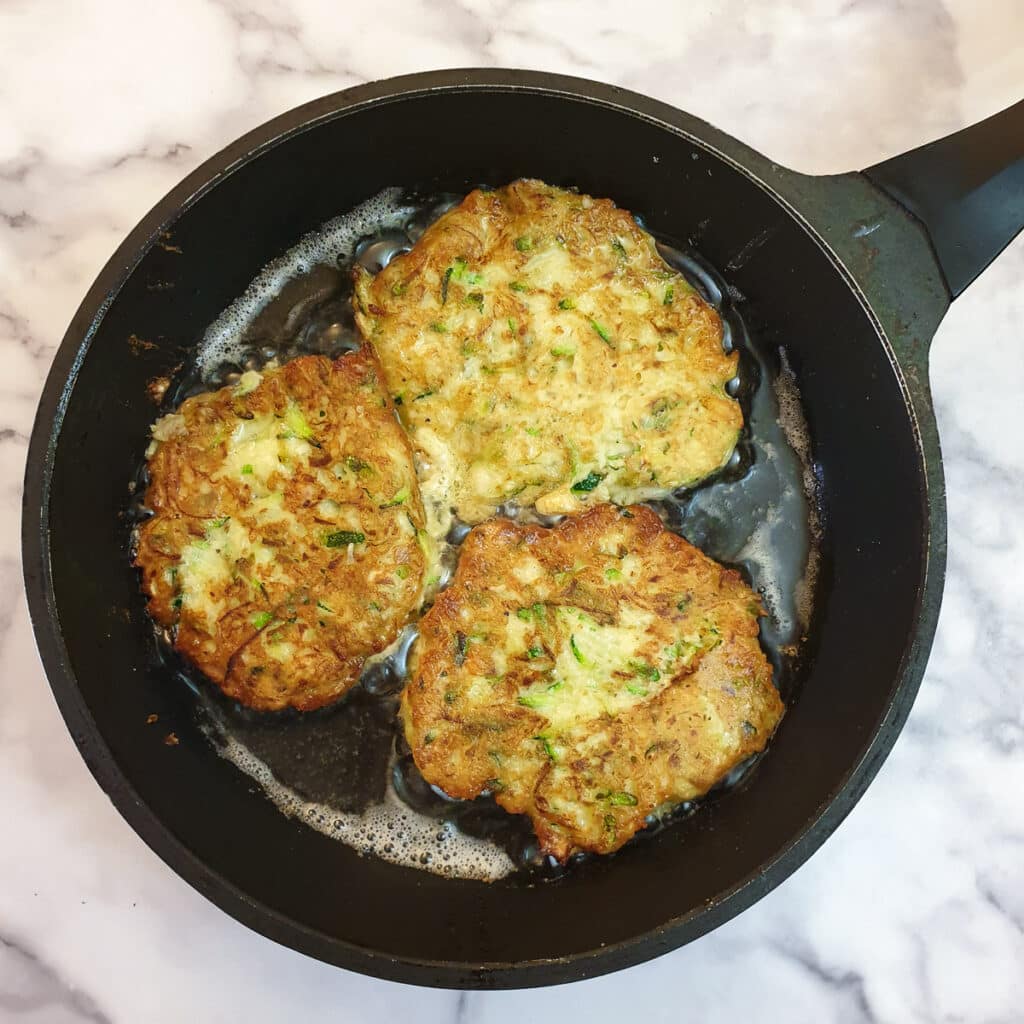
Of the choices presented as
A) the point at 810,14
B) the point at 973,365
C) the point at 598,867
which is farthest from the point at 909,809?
the point at 810,14

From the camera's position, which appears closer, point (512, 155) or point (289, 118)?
point (289, 118)

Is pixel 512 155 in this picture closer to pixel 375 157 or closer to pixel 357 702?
pixel 375 157

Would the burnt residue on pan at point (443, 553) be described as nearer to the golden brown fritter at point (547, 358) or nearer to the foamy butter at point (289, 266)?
the foamy butter at point (289, 266)

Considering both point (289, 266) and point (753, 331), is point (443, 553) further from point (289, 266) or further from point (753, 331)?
point (753, 331)

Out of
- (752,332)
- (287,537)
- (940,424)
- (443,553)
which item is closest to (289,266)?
(287,537)

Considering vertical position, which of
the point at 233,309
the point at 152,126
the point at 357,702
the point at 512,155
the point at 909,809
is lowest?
the point at 909,809

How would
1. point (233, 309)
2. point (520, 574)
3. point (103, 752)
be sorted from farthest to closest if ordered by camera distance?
point (233, 309), point (520, 574), point (103, 752)

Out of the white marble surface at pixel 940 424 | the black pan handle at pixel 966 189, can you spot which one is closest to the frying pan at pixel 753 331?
the black pan handle at pixel 966 189
